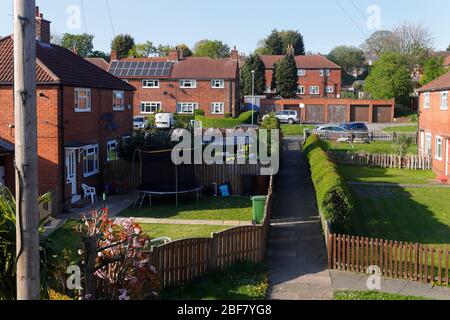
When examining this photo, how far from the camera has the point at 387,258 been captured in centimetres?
1304

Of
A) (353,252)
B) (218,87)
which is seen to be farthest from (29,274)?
(218,87)

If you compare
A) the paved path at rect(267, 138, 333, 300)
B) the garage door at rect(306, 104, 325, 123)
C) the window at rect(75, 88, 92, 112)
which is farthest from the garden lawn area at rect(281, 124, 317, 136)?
the window at rect(75, 88, 92, 112)

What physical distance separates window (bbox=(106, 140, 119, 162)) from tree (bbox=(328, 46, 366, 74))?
94335mm

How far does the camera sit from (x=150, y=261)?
432 inches

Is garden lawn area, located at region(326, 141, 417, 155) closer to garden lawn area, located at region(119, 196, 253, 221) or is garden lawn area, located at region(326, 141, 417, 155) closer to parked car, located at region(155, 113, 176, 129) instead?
parked car, located at region(155, 113, 176, 129)

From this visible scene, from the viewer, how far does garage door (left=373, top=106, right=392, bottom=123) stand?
65375 mm

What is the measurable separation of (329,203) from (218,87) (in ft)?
153

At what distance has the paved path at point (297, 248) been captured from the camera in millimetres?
12094

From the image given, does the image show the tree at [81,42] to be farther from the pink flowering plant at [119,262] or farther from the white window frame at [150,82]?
the pink flowering plant at [119,262]

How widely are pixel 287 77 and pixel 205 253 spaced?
65995 millimetres

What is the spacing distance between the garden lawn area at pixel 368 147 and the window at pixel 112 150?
17636 mm

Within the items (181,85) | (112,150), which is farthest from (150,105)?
(112,150)

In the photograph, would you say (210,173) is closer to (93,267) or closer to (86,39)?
(93,267)

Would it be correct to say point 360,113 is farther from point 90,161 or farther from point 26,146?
point 26,146
